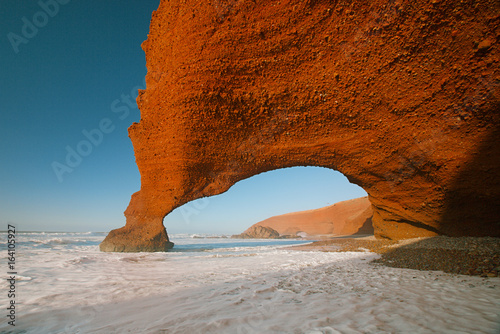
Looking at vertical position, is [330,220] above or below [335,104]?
below

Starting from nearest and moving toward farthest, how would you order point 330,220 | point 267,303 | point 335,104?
point 267,303 → point 335,104 → point 330,220

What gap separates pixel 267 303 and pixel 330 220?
4086 cm

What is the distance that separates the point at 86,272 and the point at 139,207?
19.4 feet

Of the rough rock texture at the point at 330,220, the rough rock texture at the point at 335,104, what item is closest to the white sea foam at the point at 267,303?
the rough rock texture at the point at 335,104

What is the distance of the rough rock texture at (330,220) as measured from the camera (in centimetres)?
2327

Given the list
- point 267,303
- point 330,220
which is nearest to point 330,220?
point 330,220

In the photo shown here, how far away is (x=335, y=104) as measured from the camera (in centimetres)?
691

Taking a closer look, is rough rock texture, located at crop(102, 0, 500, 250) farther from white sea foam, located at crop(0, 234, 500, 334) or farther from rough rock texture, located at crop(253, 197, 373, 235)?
rough rock texture, located at crop(253, 197, 373, 235)

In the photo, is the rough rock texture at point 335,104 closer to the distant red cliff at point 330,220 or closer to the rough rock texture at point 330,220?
the rough rock texture at point 330,220

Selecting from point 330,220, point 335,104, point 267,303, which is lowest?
point 267,303

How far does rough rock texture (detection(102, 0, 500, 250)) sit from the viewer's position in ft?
17.9

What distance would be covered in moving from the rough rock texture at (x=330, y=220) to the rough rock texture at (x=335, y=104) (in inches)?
607

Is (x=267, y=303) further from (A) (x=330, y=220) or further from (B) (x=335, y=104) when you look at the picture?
(A) (x=330, y=220)

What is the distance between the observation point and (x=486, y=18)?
15.8ft
